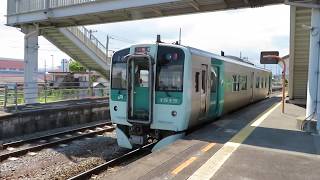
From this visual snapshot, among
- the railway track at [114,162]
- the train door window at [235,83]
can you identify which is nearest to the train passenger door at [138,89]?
the railway track at [114,162]

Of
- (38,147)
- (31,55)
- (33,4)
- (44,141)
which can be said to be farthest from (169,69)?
(33,4)

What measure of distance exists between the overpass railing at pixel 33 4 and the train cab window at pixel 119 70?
21.8 ft

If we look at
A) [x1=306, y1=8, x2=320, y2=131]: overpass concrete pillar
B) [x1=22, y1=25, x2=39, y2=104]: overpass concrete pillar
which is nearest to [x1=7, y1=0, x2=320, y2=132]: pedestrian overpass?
[x1=22, y1=25, x2=39, y2=104]: overpass concrete pillar

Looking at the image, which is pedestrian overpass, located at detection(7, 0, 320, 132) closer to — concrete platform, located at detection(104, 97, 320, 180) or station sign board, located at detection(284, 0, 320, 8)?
station sign board, located at detection(284, 0, 320, 8)

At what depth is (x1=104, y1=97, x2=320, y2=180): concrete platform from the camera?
5656 millimetres

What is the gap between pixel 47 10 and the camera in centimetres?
1698

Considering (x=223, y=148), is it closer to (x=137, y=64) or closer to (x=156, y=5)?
(x=137, y=64)

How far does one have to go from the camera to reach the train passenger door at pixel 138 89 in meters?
9.48

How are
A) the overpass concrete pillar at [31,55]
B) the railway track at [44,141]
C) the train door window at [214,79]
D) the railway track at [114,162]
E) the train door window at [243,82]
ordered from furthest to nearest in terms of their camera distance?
the overpass concrete pillar at [31,55] → the train door window at [243,82] → the train door window at [214,79] → the railway track at [44,141] → the railway track at [114,162]

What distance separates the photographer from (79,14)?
1599 cm

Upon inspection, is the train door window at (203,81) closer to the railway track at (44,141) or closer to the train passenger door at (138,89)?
the train passenger door at (138,89)

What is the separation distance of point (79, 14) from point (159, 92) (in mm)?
8375

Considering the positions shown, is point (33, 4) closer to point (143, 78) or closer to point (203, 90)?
point (143, 78)

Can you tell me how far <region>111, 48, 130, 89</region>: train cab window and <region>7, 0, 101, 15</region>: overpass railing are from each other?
6.65 meters
